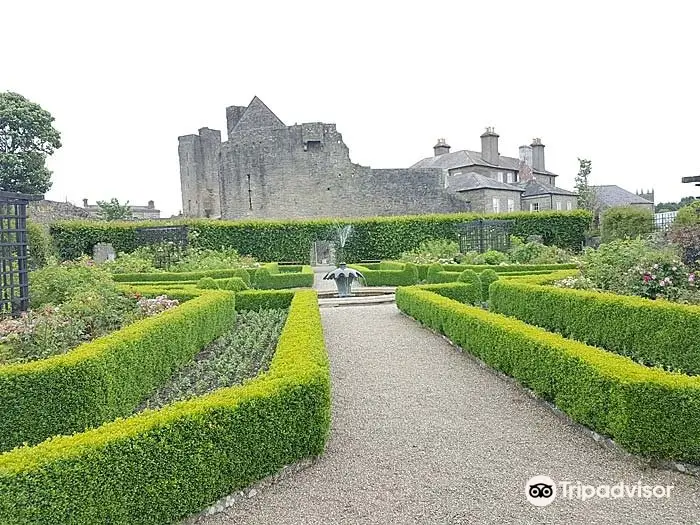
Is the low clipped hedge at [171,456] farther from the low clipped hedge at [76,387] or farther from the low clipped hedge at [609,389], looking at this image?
the low clipped hedge at [609,389]

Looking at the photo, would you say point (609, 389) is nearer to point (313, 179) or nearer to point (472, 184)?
point (313, 179)

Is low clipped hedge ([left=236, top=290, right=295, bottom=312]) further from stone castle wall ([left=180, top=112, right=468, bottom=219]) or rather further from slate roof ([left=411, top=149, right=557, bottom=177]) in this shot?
slate roof ([left=411, top=149, right=557, bottom=177])

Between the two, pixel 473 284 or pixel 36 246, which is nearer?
pixel 473 284

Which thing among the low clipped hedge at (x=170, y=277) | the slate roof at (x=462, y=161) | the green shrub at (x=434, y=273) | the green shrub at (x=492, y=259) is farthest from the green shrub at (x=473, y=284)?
the slate roof at (x=462, y=161)

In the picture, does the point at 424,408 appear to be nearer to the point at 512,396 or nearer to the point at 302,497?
the point at 512,396

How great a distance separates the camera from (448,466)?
400 cm

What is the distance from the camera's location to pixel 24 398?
170 inches

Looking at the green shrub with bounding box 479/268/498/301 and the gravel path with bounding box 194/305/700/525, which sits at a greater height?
the green shrub with bounding box 479/268/498/301

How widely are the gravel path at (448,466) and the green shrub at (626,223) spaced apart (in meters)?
20.2

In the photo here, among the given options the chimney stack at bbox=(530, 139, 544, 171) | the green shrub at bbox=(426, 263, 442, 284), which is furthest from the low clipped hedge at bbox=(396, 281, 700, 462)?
the chimney stack at bbox=(530, 139, 544, 171)

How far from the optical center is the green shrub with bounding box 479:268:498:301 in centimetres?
1158

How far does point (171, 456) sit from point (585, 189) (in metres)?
43.0

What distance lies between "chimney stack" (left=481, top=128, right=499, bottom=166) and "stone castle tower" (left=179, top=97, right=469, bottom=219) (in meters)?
10.2

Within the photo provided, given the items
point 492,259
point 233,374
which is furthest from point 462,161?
point 233,374
